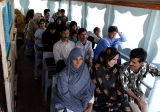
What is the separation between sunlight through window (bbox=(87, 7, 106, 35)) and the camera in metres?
4.31

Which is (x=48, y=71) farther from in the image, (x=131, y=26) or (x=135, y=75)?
(x=131, y=26)

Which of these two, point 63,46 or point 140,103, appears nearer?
point 140,103

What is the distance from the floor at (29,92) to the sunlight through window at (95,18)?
2.23 metres

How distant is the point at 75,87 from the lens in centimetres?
198

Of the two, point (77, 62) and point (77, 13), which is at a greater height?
point (77, 13)

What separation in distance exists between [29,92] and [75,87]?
166 cm

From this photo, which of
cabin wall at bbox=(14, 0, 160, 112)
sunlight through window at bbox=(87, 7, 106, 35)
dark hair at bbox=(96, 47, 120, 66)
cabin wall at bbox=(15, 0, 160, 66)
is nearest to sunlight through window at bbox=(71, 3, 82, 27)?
cabin wall at bbox=(15, 0, 160, 66)

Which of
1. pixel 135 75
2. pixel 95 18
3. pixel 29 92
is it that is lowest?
pixel 29 92

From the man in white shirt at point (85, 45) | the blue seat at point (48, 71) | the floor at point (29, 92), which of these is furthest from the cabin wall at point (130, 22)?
the floor at point (29, 92)

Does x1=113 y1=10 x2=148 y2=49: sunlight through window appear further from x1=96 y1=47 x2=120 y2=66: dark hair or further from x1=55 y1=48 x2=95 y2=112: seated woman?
x1=55 y1=48 x2=95 y2=112: seated woman

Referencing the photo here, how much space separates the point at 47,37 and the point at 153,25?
2369 mm

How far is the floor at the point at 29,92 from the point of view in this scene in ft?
9.27

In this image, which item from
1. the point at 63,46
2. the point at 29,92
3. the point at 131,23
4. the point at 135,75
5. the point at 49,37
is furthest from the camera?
the point at 49,37

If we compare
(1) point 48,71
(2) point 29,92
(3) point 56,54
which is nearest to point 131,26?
(3) point 56,54
